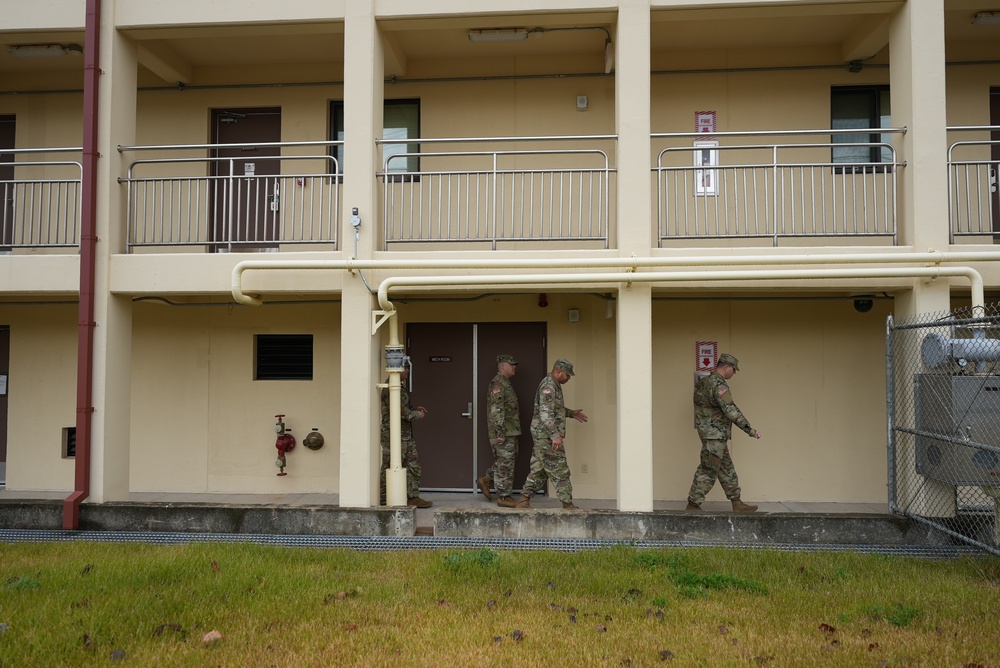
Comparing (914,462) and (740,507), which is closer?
(914,462)

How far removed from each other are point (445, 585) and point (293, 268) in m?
3.96

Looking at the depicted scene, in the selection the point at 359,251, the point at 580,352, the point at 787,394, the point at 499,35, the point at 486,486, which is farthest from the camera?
the point at 580,352

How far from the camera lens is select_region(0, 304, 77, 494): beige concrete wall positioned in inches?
403

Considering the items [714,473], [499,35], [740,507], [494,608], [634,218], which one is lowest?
[494,608]

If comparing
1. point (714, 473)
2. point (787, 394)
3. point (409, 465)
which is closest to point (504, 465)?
point (409, 465)

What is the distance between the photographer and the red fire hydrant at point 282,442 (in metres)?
9.80

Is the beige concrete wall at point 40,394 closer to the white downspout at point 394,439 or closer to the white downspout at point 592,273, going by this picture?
the white downspout at point 592,273

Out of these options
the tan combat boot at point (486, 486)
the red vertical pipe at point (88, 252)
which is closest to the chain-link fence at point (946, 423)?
the tan combat boot at point (486, 486)

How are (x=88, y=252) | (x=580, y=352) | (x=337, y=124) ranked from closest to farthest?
(x=88, y=252) < (x=580, y=352) < (x=337, y=124)

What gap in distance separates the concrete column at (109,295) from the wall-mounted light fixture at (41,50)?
141 cm

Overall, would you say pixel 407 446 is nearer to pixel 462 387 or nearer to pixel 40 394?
pixel 462 387

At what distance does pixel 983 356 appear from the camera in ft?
23.0

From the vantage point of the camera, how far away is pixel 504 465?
8.95 metres

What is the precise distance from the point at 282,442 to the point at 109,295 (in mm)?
2841
